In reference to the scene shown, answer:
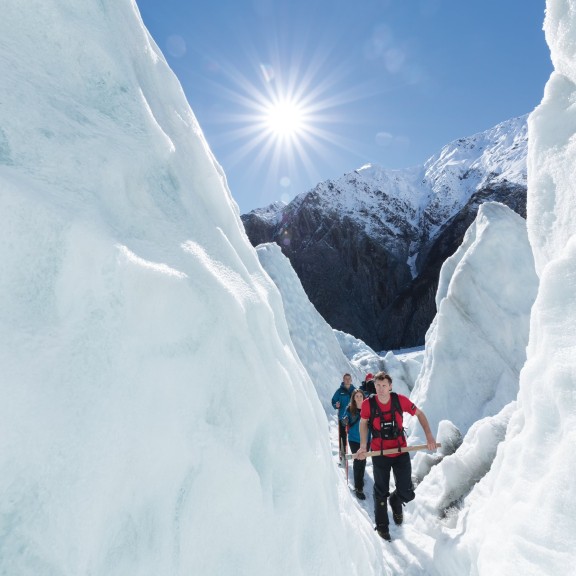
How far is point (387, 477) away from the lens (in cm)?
432

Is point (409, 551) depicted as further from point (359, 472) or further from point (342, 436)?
point (342, 436)

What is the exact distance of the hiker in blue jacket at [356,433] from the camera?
5820 mm

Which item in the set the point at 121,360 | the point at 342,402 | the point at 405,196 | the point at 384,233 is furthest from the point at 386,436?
the point at 405,196

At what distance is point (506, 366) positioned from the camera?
30.5 feet

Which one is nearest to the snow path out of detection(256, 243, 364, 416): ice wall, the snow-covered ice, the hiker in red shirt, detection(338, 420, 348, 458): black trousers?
the snow-covered ice

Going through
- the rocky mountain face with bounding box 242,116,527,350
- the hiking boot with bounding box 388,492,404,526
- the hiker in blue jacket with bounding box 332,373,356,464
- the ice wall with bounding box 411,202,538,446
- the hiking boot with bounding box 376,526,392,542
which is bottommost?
the hiking boot with bounding box 376,526,392,542

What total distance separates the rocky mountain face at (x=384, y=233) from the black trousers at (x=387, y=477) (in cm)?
4608

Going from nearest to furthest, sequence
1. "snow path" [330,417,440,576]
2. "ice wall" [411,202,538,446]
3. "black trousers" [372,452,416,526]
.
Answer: "snow path" [330,417,440,576] < "black trousers" [372,452,416,526] < "ice wall" [411,202,538,446]

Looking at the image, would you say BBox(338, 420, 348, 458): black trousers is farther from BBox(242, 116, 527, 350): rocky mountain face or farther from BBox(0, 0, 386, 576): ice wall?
BBox(242, 116, 527, 350): rocky mountain face

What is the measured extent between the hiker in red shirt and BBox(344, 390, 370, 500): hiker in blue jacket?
135 centimetres

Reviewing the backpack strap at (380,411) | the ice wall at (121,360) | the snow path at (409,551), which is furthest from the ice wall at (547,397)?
the ice wall at (121,360)

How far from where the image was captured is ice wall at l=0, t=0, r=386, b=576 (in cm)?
141

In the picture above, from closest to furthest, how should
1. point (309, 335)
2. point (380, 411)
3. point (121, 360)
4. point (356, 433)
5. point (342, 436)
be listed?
1. point (121, 360)
2. point (380, 411)
3. point (356, 433)
4. point (342, 436)
5. point (309, 335)

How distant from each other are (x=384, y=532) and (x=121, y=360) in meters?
3.94
